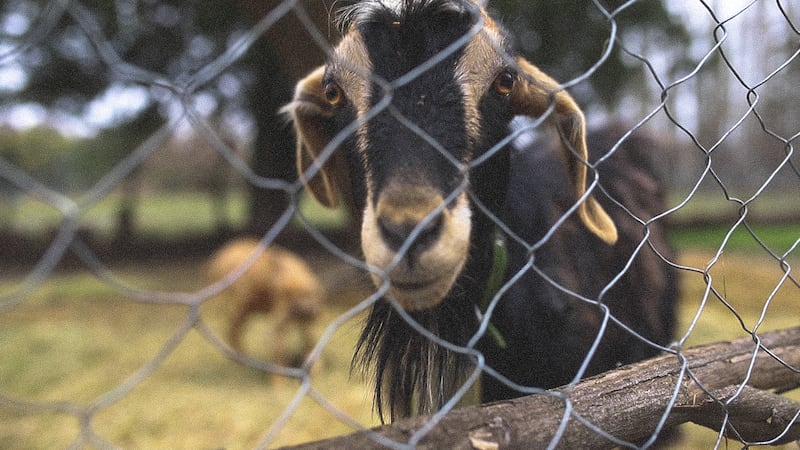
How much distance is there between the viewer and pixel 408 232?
131 centimetres

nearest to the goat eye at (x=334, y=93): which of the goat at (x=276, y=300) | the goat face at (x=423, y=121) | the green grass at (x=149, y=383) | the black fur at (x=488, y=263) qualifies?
the goat face at (x=423, y=121)

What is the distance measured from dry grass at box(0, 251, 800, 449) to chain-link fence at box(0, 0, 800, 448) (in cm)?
3

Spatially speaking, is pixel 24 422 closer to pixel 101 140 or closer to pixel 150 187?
pixel 101 140

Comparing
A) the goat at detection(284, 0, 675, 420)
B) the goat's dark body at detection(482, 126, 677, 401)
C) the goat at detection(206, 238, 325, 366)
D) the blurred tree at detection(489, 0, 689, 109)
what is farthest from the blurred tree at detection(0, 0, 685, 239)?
the goat at detection(284, 0, 675, 420)

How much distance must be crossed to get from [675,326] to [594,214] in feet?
6.48

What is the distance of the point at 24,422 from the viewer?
4.23 metres

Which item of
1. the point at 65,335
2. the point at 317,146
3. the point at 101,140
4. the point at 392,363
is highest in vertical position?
the point at 101,140

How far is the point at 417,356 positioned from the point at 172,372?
4.18 m

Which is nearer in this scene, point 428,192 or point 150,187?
point 428,192

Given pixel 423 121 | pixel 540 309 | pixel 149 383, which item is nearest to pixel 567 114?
pixel 423 121

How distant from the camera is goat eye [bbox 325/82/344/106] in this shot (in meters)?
1.91

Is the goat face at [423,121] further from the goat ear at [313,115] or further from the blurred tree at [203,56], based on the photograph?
the blurred tree at [203,56]

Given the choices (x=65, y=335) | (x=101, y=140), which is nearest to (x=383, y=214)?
(x=65, y=335)

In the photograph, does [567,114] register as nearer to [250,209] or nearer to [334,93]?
[334,93]
